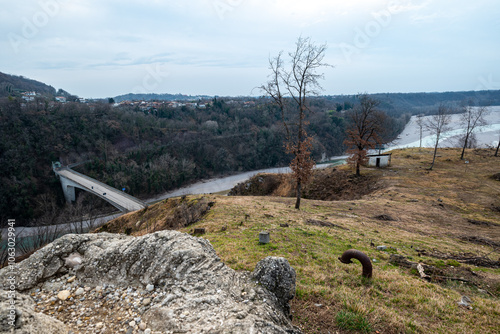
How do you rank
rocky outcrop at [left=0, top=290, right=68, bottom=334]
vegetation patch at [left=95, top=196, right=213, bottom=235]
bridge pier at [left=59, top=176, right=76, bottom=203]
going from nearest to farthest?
rocky outcrop at [left=0, top=290, right=68, bottom=334] → vegetation patch at [left=95, top=196, right=213, bottom=235] → bridge pier at [left=59, top=176, right=76, bottom=203]

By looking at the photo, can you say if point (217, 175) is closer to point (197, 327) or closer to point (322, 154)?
point (322, 154)

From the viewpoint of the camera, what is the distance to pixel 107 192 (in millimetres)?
42312

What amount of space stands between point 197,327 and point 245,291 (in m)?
1.37

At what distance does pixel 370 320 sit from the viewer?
207 inches

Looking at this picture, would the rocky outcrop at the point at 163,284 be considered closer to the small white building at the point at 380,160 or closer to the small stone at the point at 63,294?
the small stone at the point at 63,294

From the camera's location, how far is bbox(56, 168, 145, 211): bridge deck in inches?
1503

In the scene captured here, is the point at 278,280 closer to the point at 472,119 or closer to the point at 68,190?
the point at 472,119

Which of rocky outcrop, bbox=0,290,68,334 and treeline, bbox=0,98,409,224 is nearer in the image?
rocky outcrop, bbox=0,290,68,334

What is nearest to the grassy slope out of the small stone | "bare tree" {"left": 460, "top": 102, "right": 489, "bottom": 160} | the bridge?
the small stone

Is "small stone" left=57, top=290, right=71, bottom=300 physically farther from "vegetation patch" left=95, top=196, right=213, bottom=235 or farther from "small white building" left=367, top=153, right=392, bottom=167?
"small white building" left=367, top=153, right=392, bottom=167

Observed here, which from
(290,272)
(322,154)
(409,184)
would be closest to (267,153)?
(322,154)

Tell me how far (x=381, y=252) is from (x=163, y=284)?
9039 mm

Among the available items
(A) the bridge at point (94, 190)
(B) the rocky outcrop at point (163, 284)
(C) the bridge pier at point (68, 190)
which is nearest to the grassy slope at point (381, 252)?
(B) the rocky outcrop at point (163, 284)

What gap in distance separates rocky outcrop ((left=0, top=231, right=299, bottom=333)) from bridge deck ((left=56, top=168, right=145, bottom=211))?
33.7m
